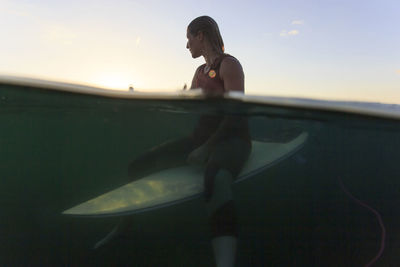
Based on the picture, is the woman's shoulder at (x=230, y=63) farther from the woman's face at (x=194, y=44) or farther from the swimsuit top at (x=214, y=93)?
the woman's face at (x=194, y=44)

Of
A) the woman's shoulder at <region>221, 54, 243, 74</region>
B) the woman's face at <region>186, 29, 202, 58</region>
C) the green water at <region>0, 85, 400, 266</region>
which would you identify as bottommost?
the green water at <region>0, 85, 400, 266</region>

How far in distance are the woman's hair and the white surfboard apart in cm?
152

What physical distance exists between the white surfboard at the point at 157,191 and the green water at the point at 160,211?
56 centimetres

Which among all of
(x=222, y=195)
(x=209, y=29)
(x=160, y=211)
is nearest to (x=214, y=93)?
(x=209, y=29)

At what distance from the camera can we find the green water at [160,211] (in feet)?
13.7

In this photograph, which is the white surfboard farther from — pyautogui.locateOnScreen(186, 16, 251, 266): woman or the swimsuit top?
the swimsuit top

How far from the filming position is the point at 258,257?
462cm

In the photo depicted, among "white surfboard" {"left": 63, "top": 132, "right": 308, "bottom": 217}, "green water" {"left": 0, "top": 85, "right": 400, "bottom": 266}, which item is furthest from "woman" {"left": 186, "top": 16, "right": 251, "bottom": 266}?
"green water" {"left": 0, "top": 85, "right": 400, "bottom": 266}

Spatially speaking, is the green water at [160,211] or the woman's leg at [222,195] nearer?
the woman's leg at [222,195]

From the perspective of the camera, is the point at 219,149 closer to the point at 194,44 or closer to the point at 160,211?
the point at 194,44

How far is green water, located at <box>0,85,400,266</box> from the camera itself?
4.16 metres

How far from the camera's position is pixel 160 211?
145 inches

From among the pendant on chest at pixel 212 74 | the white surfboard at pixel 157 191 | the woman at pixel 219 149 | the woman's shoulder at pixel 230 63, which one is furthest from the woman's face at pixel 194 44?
the white surfboard at pixel 157 191

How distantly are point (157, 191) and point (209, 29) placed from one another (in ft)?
6.95
